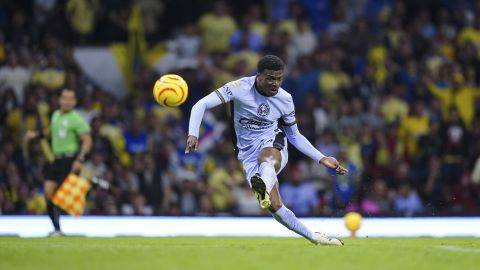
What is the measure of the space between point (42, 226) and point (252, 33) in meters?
7.22

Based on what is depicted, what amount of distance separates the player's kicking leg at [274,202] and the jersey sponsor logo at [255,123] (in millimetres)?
457

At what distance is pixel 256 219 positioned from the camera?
18.1m

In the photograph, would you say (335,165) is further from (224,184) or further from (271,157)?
(224,184)

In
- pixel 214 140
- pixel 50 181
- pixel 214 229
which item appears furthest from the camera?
pixel 214 140

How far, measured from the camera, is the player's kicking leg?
1204cm

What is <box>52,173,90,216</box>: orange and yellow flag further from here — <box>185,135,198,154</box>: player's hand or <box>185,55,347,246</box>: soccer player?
<box>185,135,198,154</box>: player's hand

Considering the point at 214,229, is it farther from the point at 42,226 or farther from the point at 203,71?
the point at 203,71

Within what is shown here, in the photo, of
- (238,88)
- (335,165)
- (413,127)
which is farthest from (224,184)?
(335,165)

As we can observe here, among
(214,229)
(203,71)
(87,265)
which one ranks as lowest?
(214,229)

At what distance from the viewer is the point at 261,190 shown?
1202 cm

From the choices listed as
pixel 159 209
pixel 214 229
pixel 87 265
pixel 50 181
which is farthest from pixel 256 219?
pixel 87 265

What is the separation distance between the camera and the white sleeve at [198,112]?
12141 mm

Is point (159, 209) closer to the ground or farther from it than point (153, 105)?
closer to the ground

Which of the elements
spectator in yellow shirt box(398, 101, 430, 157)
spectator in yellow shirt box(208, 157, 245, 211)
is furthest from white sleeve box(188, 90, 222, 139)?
spectator in yellow shirt box(398, 101, 430, 157)
